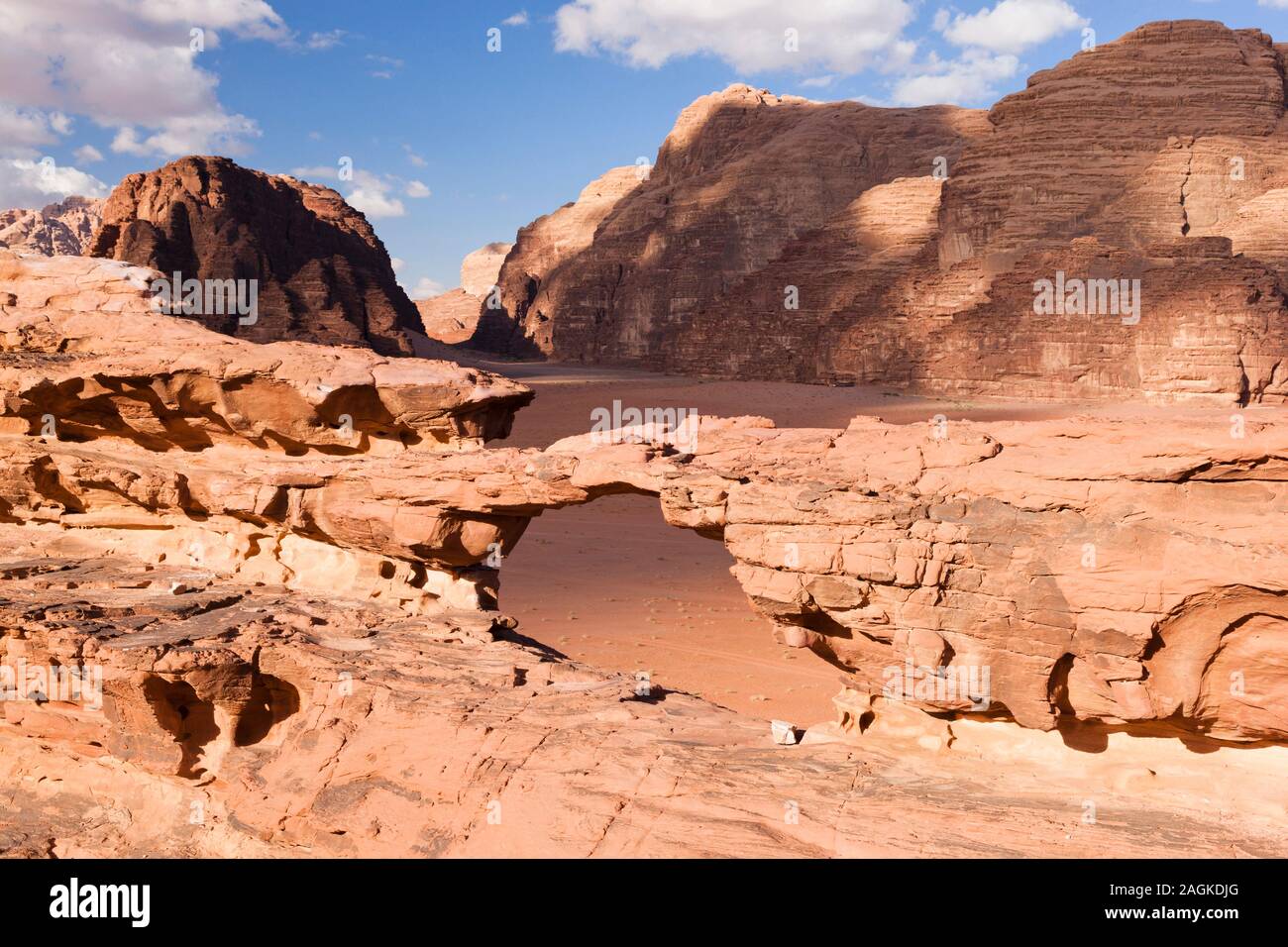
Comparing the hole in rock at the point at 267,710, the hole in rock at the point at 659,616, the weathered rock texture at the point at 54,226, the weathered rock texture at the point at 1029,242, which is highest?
the weathered rock texture at the point at 54,226

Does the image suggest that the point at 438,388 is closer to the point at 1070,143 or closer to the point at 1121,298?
the point at 1121,298

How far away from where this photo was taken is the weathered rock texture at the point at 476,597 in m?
4.36

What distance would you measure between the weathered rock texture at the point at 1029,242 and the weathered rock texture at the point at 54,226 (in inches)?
1817

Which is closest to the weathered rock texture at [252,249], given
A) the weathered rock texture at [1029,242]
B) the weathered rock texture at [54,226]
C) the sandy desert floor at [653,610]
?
the weathered rock texture at [1029,242]

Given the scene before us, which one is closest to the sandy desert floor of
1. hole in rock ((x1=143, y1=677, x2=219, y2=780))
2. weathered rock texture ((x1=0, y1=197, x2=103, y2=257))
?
hole in rock ((x1=143, y1=677, x2=219, y2=780))

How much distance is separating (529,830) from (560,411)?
94.2 ft

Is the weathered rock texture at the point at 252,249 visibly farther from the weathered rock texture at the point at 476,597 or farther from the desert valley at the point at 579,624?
the weathered rock texture at the point at 476,597

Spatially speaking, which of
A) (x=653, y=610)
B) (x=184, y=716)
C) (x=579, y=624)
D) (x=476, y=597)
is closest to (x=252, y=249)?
(x=653, y=610)

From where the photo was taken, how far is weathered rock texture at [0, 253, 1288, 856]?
4.36 metres

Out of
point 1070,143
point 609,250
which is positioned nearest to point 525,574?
point 1070,143

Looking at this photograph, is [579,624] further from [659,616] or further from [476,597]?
[476,597]

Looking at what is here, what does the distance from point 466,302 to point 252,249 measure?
168 feet

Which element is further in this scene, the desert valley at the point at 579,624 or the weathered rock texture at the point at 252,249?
Result: the weathered rock texture at the point at 252,249

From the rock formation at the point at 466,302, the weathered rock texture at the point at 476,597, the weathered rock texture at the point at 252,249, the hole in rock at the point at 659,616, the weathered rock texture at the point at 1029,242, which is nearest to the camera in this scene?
the weathered rock texture at the point at 476,597
